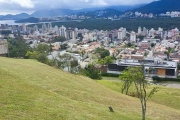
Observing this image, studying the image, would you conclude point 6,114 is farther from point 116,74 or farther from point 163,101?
point 116,74

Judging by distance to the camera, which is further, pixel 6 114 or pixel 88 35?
pixel 88 35

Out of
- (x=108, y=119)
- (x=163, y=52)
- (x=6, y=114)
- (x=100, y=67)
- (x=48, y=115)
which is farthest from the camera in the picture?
(x=163, y=52)

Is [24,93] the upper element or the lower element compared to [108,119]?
upper

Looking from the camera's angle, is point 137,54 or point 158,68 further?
point 137,54

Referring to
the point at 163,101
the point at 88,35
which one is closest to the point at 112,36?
the point at 88,35

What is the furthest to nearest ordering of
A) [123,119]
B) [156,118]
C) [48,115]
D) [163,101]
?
[163,101] < [156,118] < [123,119] < [48,115]

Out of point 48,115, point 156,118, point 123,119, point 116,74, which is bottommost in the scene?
point 116,74

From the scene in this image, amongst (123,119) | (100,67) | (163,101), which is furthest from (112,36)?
(123,119)

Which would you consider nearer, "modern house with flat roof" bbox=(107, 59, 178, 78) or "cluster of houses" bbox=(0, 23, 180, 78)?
"modern house with flat roof" bbox=(107, 59, 178, 78)

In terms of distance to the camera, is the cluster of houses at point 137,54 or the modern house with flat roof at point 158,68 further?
the cluster of houses at point 137,54
